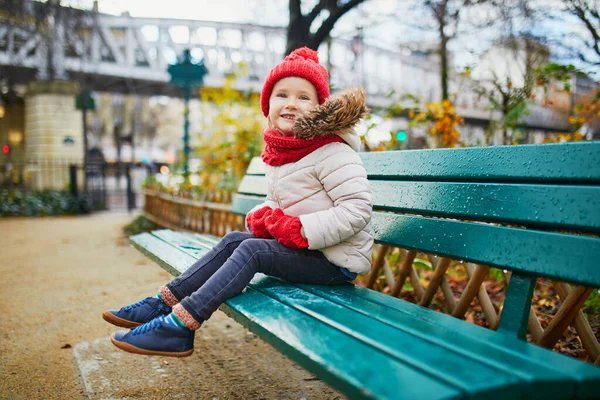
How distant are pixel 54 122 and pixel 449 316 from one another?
66.6 ft

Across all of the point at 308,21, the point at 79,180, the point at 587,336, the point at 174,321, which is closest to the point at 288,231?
the point at 174,321

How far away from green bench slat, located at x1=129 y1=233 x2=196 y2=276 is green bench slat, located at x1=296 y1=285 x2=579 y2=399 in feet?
2.64

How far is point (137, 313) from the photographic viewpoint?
82.2 inches

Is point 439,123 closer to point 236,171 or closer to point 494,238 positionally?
point 236,171

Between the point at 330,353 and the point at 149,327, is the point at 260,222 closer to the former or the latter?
the point at 149,327

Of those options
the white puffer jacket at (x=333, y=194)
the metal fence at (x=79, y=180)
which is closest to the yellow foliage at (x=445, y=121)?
the white puffer jacket at (x=333, y=194)

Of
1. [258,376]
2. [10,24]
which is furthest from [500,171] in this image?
[10,24]

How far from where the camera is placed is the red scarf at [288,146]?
2070mm

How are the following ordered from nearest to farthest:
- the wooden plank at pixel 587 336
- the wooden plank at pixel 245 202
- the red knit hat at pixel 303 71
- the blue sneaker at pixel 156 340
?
the blue sneaker at pixel 156 340 → the wooden plank at pixel 587 336 → the red knit hat at pixel 303 71 → the wooden plank at pixel 245 202

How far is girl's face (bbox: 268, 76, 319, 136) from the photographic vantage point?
2186mm

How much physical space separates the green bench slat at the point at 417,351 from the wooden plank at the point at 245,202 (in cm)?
156

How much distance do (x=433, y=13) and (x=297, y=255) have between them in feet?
28.3

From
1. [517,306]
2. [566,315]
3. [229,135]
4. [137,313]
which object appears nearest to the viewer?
[517,306]

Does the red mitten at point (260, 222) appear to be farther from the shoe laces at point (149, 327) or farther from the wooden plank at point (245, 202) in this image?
the wooden plank at point (245, 202)
